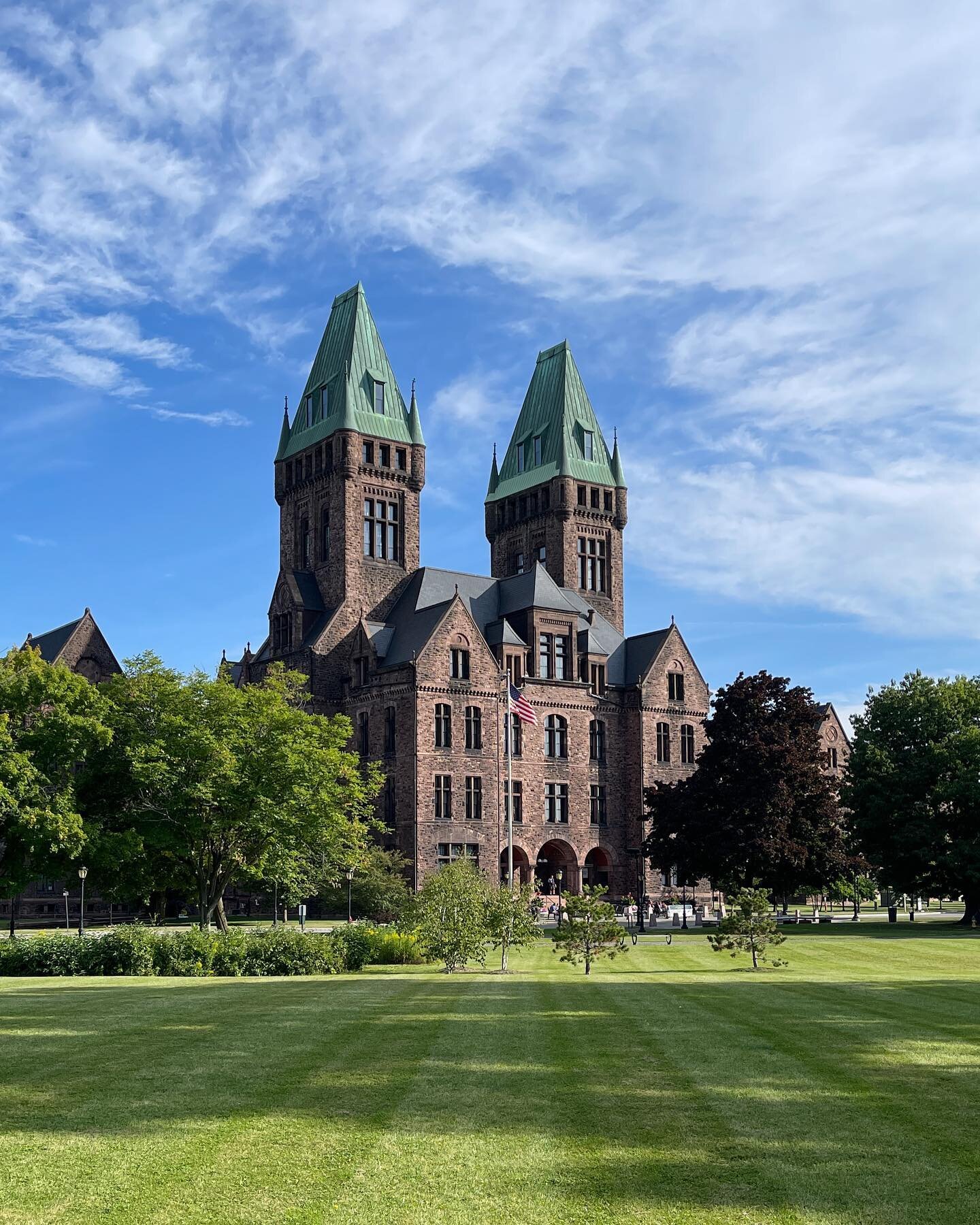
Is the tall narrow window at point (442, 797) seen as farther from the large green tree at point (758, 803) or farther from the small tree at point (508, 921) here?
the small tree at point (508, 921)

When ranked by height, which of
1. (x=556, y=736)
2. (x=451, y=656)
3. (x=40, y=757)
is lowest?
(x=40, y=757)

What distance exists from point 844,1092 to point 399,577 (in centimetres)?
7226

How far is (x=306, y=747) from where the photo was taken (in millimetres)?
53875

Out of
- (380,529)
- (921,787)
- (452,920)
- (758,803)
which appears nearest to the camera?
(452,920)

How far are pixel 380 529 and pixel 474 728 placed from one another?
16.9 metres

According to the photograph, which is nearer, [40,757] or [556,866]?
[40,757]

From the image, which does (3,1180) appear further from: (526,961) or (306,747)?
(306,747)

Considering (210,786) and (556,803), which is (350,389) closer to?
(556,803)

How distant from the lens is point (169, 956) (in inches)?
1272

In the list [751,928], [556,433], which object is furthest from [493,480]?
[751,928]

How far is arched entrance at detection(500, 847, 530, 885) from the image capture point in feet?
257

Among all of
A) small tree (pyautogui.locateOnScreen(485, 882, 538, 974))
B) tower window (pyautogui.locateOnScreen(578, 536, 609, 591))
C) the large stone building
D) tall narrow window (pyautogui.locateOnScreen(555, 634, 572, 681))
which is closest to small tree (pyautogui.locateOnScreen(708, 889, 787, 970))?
small tree (pyautogui.locateOnScreen(485, 882, 538, 974))

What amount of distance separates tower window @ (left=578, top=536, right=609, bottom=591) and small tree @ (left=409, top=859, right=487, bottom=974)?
2276 inches

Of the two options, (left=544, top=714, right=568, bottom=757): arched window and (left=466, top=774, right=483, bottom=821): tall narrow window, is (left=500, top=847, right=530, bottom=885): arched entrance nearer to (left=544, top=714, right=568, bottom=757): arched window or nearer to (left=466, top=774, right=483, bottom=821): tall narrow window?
(left=466, top=774, right=483, bottom=821): tall narrow window
